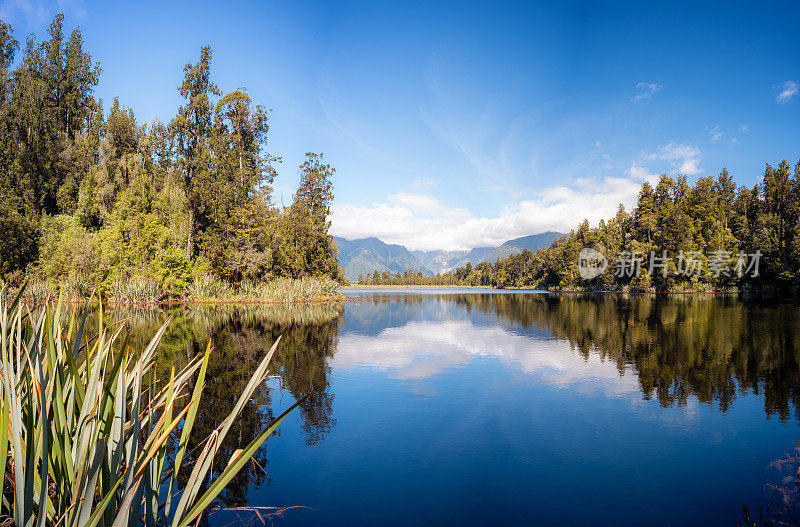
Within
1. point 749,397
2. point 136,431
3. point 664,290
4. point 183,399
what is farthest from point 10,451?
point 664,290

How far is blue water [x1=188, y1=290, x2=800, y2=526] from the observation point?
236 inches

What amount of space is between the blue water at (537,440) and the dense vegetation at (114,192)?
31338mm

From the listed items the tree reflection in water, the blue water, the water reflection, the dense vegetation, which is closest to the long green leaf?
the tree reflection in water

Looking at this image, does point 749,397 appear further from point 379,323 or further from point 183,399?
point 379,323

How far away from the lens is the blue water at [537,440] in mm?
6000

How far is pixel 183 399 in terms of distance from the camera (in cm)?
1020

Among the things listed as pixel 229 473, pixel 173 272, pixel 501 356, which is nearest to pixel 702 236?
pixel 501 356

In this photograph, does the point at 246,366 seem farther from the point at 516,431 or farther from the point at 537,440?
the point at 537,440

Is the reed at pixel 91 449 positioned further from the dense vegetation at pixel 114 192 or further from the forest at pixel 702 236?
the forest at pixel 702 236

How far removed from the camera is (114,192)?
42.6m

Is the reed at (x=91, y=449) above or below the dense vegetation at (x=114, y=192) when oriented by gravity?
below

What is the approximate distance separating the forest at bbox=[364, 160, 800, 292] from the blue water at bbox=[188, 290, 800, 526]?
182 ft

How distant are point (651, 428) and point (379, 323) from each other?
22234 millimetres

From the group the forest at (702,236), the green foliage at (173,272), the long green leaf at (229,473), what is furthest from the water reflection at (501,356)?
the forest at (702,236)
